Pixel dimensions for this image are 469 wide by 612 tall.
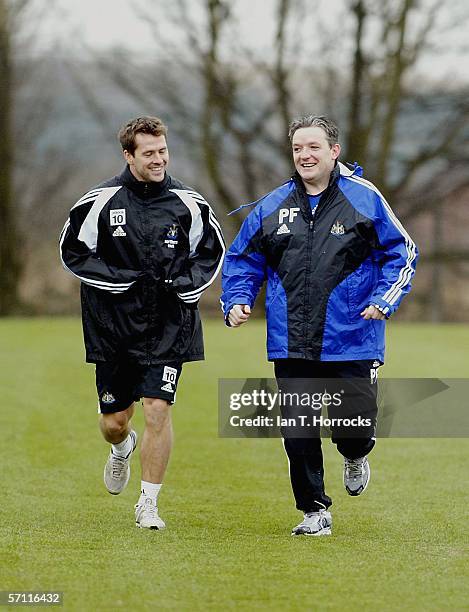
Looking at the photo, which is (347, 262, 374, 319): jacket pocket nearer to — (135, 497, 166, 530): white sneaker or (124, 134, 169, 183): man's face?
(124, 134, 169, 183): man's face

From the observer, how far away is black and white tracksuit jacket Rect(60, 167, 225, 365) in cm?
671

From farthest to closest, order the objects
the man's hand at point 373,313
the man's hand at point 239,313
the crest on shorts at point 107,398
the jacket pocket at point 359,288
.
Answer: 1. the crest on shorts at point 107,398
2. the man's hand at point 239,313
3. the jacket pocket at point 359,288
4. the man's hand at point 373,313

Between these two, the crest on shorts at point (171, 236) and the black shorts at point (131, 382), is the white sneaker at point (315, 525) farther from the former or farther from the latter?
the crest on shorts at point (171, 236)

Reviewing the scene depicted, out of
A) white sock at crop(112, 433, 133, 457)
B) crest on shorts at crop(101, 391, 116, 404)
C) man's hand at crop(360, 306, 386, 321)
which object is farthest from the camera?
white sock at crop(112, 433, 133, 457)

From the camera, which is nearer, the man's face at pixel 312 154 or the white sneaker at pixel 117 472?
the man's face at pixel 312 154

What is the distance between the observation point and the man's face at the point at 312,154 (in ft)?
20.9

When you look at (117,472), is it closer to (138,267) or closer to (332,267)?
(138,267)

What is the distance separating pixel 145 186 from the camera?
6.75 m

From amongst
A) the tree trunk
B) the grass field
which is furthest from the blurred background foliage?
the grass field

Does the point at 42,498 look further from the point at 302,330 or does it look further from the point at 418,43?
the point at 418,43

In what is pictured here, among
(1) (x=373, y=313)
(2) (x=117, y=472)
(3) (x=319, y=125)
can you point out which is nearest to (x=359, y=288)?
(1) (x=373, y=313)

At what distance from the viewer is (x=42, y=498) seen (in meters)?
7.66

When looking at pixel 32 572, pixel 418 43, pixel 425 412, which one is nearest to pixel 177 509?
pixel 32 572

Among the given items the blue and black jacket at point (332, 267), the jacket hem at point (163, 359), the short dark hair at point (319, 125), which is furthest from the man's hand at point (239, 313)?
the short dark hair at point (319, 125)
